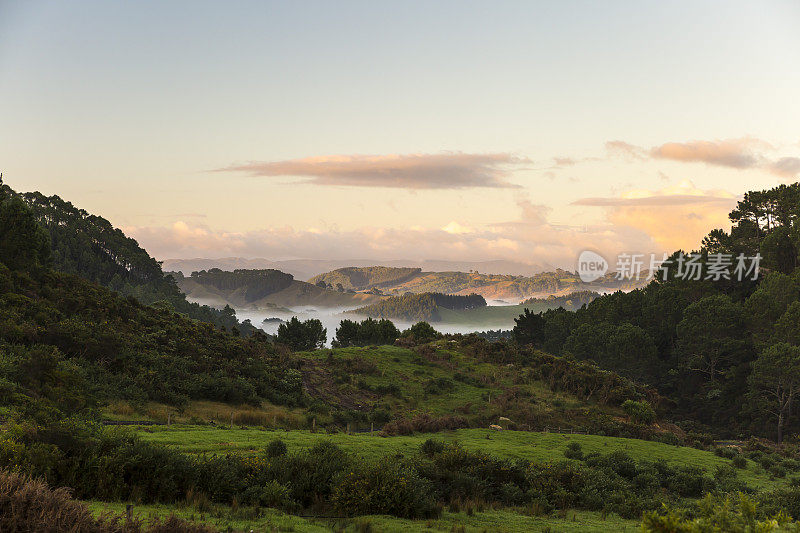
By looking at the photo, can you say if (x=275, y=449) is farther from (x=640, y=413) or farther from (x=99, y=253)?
(x=99, y=253)

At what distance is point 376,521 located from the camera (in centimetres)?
1545

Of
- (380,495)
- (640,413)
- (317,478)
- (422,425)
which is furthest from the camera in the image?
(640,413)

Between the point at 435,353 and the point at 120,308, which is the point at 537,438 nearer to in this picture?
the point at 435,353

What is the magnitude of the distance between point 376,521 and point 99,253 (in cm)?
14758

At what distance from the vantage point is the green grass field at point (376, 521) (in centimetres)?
1343

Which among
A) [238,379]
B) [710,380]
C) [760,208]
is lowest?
[710,380]

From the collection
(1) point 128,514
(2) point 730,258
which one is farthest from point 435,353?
(1) point 128,514

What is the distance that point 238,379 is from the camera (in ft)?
142

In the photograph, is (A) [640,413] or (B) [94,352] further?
(A) [640,413]

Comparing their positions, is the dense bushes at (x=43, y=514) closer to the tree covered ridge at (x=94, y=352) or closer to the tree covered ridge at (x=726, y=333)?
the tree covered ridge at (x=94, y=352)

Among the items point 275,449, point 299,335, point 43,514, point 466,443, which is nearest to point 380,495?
point 275,449

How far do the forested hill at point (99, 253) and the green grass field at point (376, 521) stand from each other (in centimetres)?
11000

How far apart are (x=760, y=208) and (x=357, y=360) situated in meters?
75.0

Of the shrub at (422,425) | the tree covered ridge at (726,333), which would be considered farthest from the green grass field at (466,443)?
the tree covered ridge at (726,333)
